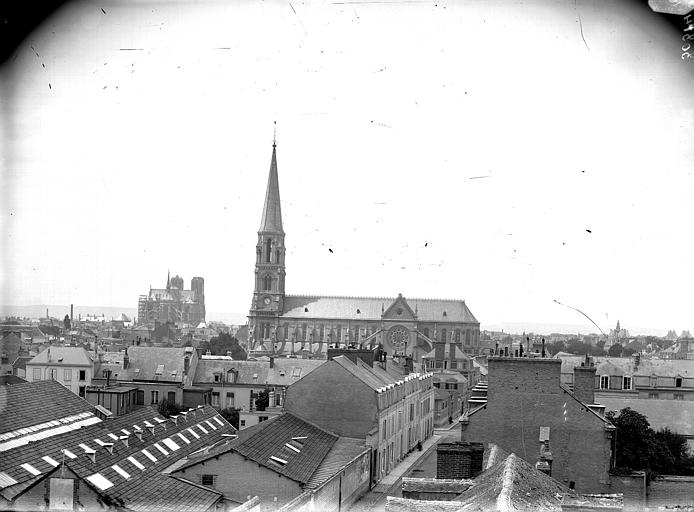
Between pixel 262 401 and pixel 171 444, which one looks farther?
pixel 262 401

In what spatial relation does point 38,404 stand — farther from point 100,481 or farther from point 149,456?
point 100,481

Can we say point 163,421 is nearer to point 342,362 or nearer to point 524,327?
point 342,362

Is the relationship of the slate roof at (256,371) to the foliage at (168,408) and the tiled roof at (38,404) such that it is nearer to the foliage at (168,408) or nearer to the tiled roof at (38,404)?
the foliage at (168,408)

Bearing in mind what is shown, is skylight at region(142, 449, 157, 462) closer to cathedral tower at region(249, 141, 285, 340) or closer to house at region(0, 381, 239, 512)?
house at region(0, 381, 239, 512)

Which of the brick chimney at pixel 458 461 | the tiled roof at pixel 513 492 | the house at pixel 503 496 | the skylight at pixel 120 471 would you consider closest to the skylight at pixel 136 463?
the skylight at pixel 120 471

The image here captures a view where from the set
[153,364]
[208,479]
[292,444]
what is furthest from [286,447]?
[153,364]

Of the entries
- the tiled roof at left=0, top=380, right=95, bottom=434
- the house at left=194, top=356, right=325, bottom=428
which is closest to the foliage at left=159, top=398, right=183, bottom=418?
the house at left=194, top=356, right=325, bottom=428

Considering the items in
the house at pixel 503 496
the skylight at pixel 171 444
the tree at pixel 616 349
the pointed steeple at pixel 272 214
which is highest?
the pointed steeple at pixel 272 214

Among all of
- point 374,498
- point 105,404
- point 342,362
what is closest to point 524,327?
point 374,498
